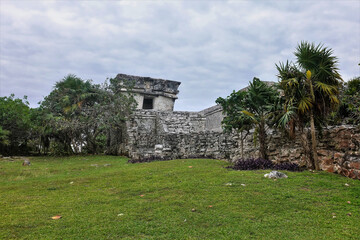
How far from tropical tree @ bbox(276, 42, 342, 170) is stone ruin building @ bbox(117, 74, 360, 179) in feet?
1.38

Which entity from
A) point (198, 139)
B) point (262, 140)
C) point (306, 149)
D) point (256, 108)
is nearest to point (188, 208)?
point (306, 149)

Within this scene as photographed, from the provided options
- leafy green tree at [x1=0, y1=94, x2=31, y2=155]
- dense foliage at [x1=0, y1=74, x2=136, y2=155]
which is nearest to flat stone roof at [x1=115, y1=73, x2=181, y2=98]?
dense foliage at [x1=0, y1=74, x2=136, y2=155]

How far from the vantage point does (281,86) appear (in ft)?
24.5

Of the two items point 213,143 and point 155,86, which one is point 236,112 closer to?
point 213,143

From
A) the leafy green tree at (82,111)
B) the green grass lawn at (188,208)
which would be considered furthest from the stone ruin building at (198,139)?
the leafy green tree at (82,111)

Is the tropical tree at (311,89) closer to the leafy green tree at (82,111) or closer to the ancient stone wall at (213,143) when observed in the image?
the ancient stone wall at (213,143)

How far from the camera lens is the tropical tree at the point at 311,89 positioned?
6828 mm

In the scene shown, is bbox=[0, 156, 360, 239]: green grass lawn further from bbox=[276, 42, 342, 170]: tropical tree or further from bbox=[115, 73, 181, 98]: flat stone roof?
bbox=[115, 73, 181, 98]: flat stone roof

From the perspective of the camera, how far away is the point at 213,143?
37.5 ft

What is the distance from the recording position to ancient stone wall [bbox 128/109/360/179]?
20.8 feet

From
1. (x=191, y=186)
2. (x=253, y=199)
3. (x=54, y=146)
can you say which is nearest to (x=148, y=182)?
(x=191, y=186)

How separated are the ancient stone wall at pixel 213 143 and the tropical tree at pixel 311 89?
0.41 m

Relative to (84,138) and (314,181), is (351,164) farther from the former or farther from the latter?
(84,138)

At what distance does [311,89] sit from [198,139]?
586 centimetres
